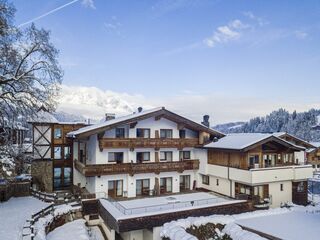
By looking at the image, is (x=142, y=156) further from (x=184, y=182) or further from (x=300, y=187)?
(x=300, y=187)

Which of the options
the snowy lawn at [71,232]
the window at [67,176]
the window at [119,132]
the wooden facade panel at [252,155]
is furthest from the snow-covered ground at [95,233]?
the wooden facade panel at [252,155]

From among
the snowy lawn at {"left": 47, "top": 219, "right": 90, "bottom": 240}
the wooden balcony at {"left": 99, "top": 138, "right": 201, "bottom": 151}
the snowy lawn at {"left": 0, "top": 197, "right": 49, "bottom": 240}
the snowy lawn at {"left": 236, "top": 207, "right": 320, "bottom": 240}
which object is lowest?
the snowy lawn at {"left": 47, "top": 219, "right": 90, "bottom": 240}

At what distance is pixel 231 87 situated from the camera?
3369 cm

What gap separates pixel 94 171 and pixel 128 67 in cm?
1503

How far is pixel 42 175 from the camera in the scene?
2823cm

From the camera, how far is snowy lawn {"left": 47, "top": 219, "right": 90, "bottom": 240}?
18.0m

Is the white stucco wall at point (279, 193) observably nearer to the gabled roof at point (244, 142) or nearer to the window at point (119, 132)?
the gabled roof at point (244, 142)

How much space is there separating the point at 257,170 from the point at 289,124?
102 metres

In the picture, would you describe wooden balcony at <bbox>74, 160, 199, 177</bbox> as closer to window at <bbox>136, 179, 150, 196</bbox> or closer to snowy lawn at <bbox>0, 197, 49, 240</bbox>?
window at <bbox>136, 179, 150, 196</bbox>

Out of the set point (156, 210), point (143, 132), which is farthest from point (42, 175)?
point (156, 210)

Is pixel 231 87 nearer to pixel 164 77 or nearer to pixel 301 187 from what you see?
pixel 164 77

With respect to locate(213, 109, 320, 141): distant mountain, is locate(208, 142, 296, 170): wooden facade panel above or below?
below

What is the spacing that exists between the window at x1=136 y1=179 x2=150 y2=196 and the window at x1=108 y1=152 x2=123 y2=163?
2.68 meters

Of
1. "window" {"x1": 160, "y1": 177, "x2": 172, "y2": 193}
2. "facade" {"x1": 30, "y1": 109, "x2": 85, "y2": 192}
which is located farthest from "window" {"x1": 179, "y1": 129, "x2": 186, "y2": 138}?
"facade" {"x1": 30, "y1": 109, "x2": 85, "y2": 192}
